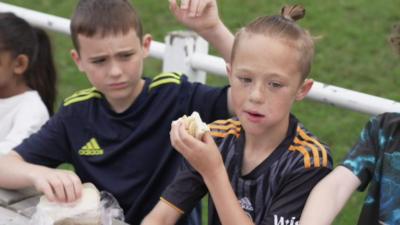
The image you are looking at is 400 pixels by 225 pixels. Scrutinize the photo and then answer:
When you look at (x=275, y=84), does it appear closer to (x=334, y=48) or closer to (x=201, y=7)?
(x=201, y=7)

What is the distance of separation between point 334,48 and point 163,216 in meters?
4.22

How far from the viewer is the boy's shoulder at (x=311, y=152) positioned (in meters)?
2.34

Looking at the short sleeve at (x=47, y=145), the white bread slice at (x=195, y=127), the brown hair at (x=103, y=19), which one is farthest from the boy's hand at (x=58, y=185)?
the brown hair at (x=103, y=19)

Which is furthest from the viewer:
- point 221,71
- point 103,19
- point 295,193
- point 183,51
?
point 183,51

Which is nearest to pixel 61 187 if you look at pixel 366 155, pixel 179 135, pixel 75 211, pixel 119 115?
pixel 75 211

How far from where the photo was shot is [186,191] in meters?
2.49

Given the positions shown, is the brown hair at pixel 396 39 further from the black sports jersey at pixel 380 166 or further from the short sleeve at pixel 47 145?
the short sleeve at pixel 47 145

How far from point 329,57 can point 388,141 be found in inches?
162

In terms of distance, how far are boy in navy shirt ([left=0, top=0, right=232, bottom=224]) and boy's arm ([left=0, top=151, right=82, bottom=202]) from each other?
0.06 feet

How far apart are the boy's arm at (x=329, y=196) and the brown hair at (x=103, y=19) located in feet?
3.26

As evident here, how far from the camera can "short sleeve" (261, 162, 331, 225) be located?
2330 mm

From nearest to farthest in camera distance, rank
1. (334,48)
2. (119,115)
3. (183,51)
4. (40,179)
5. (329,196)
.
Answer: (329,196) < (40,179) < (119,115) < (183,51) < (334,48)

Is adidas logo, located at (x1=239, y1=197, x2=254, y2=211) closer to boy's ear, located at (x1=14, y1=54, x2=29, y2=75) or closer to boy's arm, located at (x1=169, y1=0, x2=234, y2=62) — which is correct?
boy's arm, located at (x1=169, y1=0, x2=234, y2=62)

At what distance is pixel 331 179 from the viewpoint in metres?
2.27
